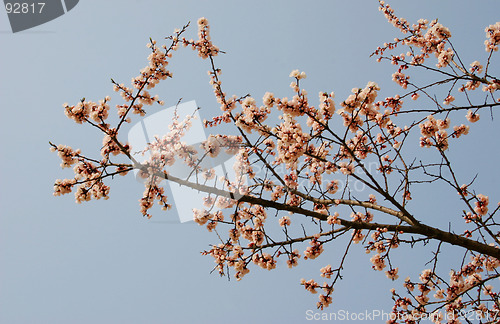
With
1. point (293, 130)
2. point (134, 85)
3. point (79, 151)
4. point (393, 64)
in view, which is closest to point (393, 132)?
point (393, 64)

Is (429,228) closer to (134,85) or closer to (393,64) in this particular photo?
(393,64)

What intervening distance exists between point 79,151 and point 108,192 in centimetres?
68

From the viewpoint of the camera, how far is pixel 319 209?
17.4 ft

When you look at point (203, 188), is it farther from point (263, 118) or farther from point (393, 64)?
point (393, 64)

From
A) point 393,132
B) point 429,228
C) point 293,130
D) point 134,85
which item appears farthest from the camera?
point 393,132

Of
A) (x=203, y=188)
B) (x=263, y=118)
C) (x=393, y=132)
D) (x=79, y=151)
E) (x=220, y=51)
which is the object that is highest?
(x=220, y=51)

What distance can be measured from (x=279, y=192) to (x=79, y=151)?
3.28 meters

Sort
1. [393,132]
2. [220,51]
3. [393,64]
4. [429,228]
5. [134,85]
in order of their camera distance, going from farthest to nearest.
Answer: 1. [393,64]
2. [393,132]
3. [220,51]
4. [134,85]
5. [429,228]

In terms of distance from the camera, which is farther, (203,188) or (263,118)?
(263,118)

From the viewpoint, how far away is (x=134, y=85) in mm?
5207

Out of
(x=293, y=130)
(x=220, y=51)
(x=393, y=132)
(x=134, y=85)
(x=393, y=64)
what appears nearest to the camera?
(x=293, y=130)

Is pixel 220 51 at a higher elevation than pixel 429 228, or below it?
higher

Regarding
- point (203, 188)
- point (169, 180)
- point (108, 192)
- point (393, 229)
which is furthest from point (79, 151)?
point (393, 229)

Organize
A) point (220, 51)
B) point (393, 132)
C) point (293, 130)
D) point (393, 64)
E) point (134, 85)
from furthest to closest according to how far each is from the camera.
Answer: point (393, 64), point (393, 132), point (220, 51), point (134, 85), point (293, 130)
